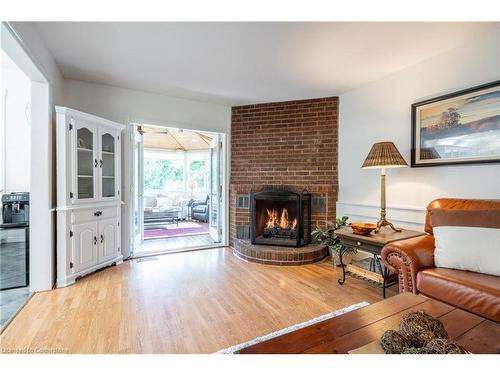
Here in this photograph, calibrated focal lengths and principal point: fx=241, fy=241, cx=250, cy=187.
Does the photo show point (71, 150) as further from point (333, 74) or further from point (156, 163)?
point (156, 163)

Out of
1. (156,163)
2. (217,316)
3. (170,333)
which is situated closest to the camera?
(170,333)

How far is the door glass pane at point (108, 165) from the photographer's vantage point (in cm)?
292

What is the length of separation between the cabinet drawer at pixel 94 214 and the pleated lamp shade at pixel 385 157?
3032mm

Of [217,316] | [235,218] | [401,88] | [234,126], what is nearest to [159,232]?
[235,218]

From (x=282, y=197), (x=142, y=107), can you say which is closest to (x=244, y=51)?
(x=142, y=107)

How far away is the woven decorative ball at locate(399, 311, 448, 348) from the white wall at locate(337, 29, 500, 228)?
1.77 meters

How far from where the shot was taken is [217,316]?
193 cm

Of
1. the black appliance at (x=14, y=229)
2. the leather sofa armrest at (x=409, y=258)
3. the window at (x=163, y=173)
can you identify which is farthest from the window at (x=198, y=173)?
the leather sofa armrest at (x=409, y=258)

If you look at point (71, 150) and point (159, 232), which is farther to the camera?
point (159, 232)

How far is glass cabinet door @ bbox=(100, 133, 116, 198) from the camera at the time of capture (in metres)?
2.91

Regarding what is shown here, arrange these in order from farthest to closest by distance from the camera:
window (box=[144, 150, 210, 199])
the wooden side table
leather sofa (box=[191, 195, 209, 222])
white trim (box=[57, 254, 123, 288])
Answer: window (box=[144, 150, 210, 199]) → leather sofa (box=[191, 195, 209, 222]) → white trim (box=[57, 254, 123, 288]) → the wooden side table

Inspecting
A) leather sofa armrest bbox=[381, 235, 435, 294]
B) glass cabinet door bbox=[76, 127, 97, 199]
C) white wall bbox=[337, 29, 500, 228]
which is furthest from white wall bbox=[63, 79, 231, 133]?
leather sofa armrest bbox=[381, 235, 435, 294]

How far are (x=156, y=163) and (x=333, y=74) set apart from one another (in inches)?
245

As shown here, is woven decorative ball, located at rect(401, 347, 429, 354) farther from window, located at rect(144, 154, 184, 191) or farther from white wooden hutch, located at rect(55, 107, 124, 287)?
window, located at rect(144, 154, 184, 191)
